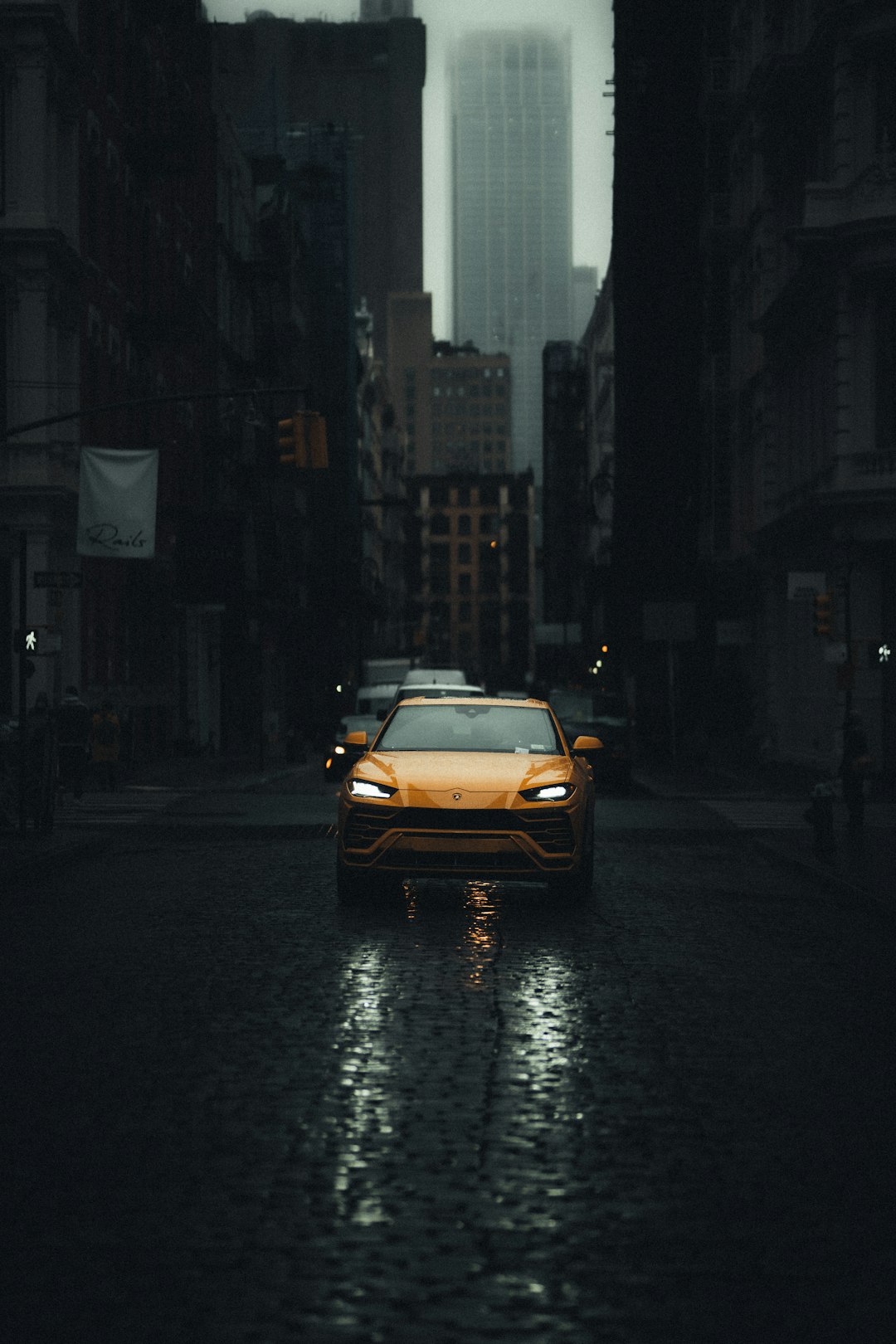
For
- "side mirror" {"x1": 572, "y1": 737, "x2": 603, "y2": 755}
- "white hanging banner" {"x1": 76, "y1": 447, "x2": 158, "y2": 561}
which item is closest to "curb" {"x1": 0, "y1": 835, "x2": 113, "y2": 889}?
"side mirror" {"x1": 572, "y1": 737, "x2": 603, "y2": 755}

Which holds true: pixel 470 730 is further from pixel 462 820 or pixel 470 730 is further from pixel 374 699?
pixel 374 699

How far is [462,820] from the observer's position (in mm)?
14531

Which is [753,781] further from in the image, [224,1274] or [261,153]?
[261,153]

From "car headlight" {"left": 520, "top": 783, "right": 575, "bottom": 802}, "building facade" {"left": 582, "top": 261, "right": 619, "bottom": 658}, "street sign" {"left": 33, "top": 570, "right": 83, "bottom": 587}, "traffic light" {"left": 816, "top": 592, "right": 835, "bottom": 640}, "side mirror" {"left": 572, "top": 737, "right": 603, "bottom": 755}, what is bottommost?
"car headlight" {"left": 520, "top": 783, "right": 575, "bottom": 802}

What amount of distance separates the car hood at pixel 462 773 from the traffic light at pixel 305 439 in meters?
11.3

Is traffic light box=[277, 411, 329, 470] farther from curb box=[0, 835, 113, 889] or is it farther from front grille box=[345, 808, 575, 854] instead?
front grille box=[345, 808, 575, 854]

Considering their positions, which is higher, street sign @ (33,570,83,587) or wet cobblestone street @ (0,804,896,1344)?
street sign @ (33,570,83,587)

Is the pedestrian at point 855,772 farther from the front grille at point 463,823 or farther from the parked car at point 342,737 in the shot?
the parked car at point 342,737

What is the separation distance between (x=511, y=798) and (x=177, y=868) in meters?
5.45

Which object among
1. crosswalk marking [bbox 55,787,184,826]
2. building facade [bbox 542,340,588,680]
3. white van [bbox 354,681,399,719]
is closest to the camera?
crosswalk marking [bbox 55,787,184,826]

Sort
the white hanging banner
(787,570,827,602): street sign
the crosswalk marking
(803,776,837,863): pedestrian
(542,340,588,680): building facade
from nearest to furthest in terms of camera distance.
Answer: (803,776,837,863): pedestrian
the crosswalk marking
(787,570,827,602): street sign
the white hanging banner
(542,340,588,680): building facade

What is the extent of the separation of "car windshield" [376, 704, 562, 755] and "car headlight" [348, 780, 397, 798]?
3.28 ft

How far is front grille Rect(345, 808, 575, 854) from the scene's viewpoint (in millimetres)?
14547

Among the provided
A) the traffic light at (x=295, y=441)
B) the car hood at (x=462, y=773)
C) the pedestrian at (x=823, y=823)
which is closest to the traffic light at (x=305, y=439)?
the traffic light at (x=295, y=441)
